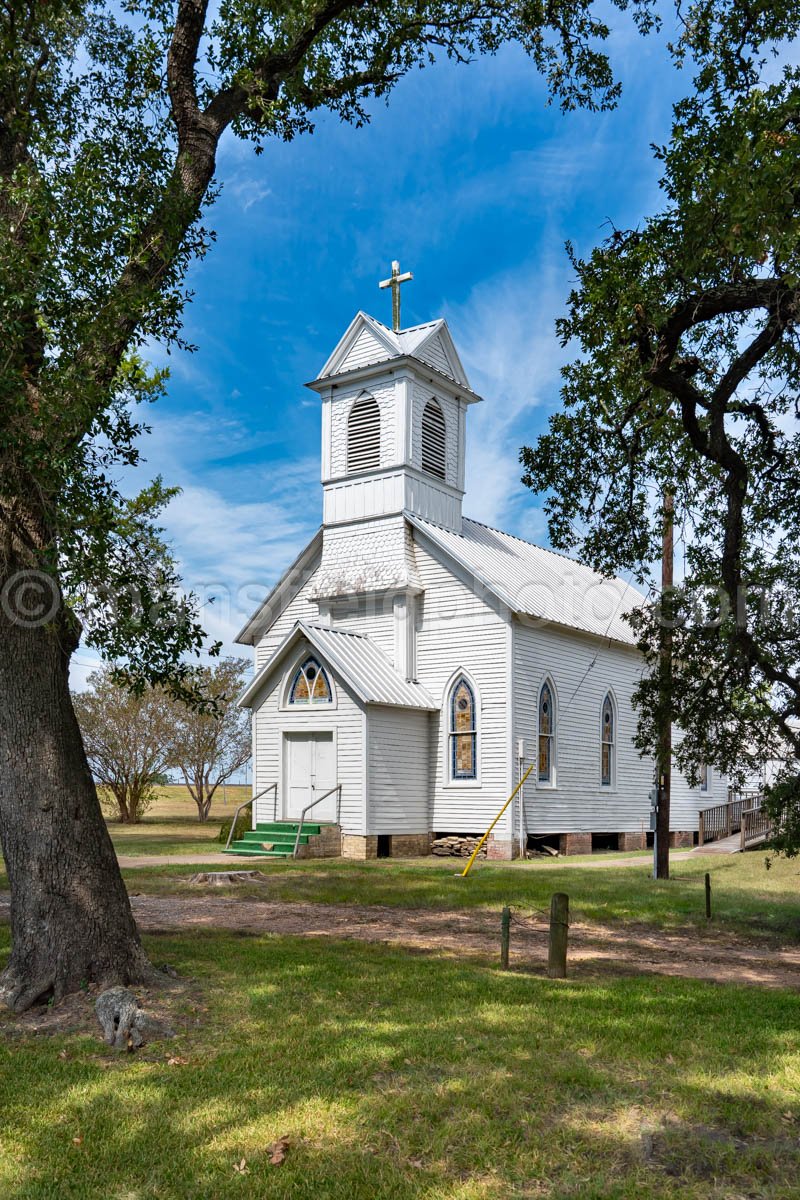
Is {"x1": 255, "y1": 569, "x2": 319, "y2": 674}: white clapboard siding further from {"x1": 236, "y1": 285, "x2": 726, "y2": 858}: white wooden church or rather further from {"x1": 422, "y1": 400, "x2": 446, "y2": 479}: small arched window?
{"x1": 422, "y1": 400, "x2": 446, "y2": 479}: small arched window

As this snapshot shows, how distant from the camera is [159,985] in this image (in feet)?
27.3

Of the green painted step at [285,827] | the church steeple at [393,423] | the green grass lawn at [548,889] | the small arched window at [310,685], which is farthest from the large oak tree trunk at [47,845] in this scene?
the church steeple at [393,423]

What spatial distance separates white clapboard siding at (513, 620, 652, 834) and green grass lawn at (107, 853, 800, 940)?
432cm

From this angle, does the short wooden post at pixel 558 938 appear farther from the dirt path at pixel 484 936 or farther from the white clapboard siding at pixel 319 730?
the white clapboard siding at pixel 319 730

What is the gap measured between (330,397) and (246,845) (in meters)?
12.5

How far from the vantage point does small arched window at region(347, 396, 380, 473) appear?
26.9 m

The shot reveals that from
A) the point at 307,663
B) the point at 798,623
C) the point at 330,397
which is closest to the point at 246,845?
the point at 307,663

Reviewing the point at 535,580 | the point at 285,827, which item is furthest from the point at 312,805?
the point at 535,580

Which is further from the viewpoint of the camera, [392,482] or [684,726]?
[392,482]

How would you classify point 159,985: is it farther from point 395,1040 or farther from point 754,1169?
point 754,1169

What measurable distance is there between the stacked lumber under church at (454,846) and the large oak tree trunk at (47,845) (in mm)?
16429

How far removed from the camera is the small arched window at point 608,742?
2858 cm

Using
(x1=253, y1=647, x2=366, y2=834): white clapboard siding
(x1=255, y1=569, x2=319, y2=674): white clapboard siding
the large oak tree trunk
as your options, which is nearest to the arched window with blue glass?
(x1=253, y1=647, x2=366, y2=834): white clapboard siding

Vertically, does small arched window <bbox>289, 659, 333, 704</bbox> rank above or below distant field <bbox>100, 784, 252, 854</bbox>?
above
